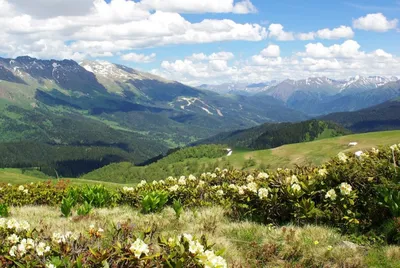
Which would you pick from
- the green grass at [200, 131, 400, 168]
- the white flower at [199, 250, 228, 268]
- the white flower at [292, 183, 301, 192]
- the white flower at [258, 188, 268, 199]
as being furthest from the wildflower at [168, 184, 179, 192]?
the green grass at [200, 131, 400, 168]

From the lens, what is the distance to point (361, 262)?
26.9 feet

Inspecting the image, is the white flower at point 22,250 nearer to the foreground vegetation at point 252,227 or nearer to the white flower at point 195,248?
the foreground vegetation at point 252,227

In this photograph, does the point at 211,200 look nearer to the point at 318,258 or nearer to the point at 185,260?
the point at 318,258

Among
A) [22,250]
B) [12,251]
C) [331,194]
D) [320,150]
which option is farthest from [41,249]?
[320,150]

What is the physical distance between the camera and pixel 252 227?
36.5 feet

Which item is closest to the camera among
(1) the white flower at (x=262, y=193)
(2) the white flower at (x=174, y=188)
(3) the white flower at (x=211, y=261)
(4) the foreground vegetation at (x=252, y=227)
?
(3) the white flower at (x=211, y=261)

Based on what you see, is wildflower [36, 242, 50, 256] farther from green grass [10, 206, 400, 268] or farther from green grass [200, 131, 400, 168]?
green grass [200, 131, 400, 168]

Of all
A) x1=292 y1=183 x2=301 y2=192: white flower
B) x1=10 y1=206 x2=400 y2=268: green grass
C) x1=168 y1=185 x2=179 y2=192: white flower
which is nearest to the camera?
x1=10 y1=206 x2=400 y2=268: green grass

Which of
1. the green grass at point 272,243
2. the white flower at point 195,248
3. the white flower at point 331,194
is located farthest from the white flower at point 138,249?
the white flower at point 331,194

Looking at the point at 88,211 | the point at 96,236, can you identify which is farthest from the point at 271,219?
the point at 88,211

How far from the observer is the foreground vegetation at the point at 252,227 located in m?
6.74

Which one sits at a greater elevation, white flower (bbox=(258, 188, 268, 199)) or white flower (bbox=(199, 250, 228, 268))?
white flower (bbox=(199, 250, 228, 268))

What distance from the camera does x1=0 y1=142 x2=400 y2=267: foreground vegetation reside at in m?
6.74

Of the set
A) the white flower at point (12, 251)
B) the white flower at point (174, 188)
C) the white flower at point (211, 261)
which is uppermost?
the white flower at point (211, 261)
